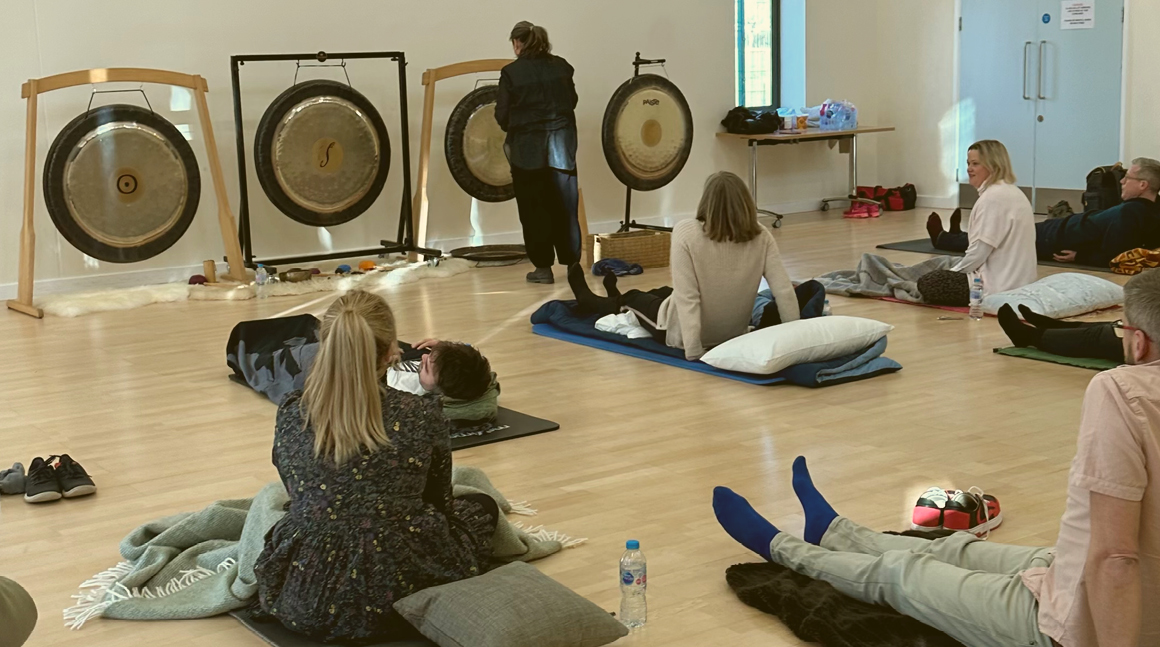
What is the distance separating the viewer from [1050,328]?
4949mm

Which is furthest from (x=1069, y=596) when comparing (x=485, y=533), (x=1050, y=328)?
(x=1050, y=328)

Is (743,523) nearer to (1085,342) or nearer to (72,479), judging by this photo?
(72,479)

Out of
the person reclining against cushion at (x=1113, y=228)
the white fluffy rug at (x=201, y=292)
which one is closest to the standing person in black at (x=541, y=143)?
the white fluffy rug at (x=201, y=292)

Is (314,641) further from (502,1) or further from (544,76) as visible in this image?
(502,1)

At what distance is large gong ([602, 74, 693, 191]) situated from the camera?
8.24 metres

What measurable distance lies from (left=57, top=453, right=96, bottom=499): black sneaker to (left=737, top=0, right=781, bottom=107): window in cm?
710

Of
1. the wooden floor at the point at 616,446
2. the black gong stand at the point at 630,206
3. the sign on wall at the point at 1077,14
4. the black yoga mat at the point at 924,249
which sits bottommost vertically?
the wooden floor at the point at 616,446

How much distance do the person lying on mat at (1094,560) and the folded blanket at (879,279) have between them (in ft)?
13.0

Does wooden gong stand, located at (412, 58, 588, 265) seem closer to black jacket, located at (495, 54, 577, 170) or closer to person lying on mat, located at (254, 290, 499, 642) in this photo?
black jacket, located at (495, 54, 577, 170)

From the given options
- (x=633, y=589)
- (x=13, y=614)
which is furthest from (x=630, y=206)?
(x=13, y=614)

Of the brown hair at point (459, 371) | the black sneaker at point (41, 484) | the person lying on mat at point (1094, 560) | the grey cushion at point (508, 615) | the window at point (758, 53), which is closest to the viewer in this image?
the person lying on mat at point (1094, 560)

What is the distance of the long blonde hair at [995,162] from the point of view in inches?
221

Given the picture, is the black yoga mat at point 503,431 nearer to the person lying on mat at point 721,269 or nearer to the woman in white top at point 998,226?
the person lying on mat at point 721,269

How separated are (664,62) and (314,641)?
7.12 metres
